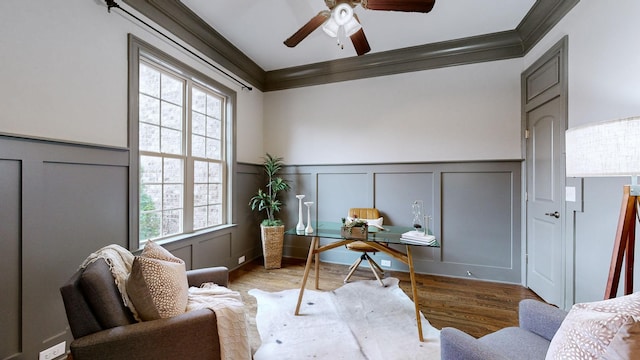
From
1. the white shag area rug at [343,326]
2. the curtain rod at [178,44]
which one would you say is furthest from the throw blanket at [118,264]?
the curtain rod at [178,44]

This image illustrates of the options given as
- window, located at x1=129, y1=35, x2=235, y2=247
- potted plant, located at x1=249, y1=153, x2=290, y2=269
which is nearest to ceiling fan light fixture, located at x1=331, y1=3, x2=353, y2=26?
window, located at x1=129, y1=35, x2=235, y2=247

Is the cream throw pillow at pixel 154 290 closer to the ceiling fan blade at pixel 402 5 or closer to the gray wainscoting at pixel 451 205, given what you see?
the ceiling fan blade at pixel 402 5

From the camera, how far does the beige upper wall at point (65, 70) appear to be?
1.47 meters

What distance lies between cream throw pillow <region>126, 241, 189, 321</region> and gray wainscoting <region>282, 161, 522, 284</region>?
2.60 metres

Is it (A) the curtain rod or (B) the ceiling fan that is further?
(A) the curtain rod

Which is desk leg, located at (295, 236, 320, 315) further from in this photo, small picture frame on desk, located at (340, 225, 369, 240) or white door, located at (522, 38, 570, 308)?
white door, located at (522, 38, 570, 308)

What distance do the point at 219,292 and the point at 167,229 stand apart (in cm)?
135

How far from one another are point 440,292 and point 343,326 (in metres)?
1.36

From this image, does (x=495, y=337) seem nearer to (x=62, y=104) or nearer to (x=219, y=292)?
(x=219, y=292)

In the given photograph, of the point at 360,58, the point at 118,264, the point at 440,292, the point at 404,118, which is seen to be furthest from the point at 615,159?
the point at 360,58

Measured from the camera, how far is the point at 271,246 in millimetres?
3453

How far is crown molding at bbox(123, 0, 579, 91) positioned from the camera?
93.2 inches

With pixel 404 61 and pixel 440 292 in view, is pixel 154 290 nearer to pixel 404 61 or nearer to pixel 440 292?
pixel 440 292

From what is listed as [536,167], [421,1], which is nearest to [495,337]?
[421,1]
